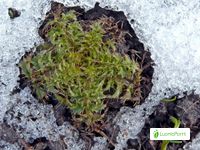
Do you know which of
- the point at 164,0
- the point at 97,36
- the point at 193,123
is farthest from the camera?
the point at 164,0

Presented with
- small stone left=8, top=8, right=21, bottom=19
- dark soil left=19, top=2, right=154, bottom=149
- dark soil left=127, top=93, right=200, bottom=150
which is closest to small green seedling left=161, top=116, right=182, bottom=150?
dark soil left=127, top=93, right=200, bottom=150

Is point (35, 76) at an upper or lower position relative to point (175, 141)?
upper

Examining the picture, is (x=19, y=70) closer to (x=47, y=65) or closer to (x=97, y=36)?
(x=47, y=65)

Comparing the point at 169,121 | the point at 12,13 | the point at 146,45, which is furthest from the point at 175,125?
the point at 12,13

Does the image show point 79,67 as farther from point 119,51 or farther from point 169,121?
point 169,121

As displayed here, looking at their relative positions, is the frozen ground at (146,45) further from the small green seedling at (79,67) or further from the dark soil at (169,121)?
the small green seedling at (79,67)

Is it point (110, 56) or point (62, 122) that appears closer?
point (110, 56)

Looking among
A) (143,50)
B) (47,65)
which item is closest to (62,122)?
(47,65)
